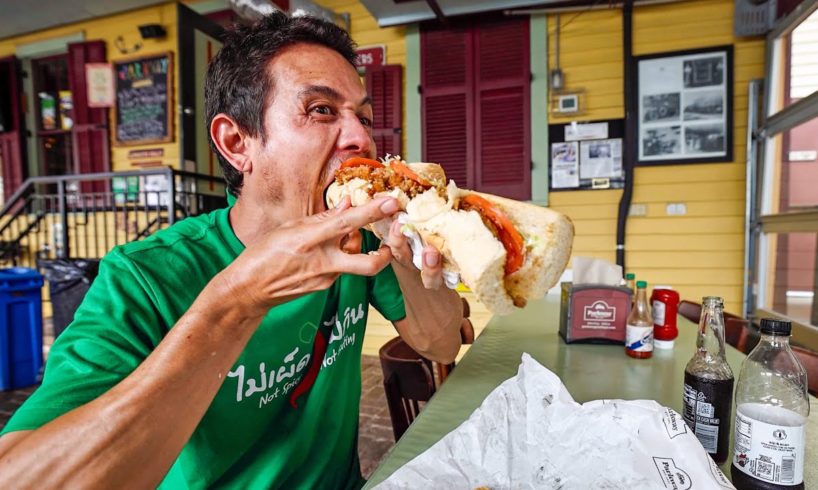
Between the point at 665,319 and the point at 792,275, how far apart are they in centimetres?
323

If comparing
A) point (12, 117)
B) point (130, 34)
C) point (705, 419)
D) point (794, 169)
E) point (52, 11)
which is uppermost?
point (52, 11)

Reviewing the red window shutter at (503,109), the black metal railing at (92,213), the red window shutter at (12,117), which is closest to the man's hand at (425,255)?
the red window shutter at (503,109)

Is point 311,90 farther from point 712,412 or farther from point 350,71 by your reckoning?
point 712,412

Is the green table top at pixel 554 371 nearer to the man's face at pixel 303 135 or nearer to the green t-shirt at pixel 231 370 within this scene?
the green t-shirt at pixel 231 370

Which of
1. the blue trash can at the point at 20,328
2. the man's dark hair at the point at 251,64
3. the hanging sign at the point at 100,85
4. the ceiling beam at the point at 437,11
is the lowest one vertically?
the blue trash can at the point at 20,328

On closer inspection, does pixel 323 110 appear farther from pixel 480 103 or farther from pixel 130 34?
pixel 130 34

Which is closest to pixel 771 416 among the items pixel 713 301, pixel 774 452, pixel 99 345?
pixel 774 452

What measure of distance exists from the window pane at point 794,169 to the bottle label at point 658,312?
2.85m

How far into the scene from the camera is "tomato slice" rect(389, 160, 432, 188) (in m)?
1.13

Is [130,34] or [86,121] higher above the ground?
[130,34]

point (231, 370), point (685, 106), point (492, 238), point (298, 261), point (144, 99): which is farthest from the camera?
point (144, 99)

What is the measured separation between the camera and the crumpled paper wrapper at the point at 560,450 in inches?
32.4

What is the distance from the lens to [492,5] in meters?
4.69

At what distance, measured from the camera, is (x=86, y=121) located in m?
6.52
